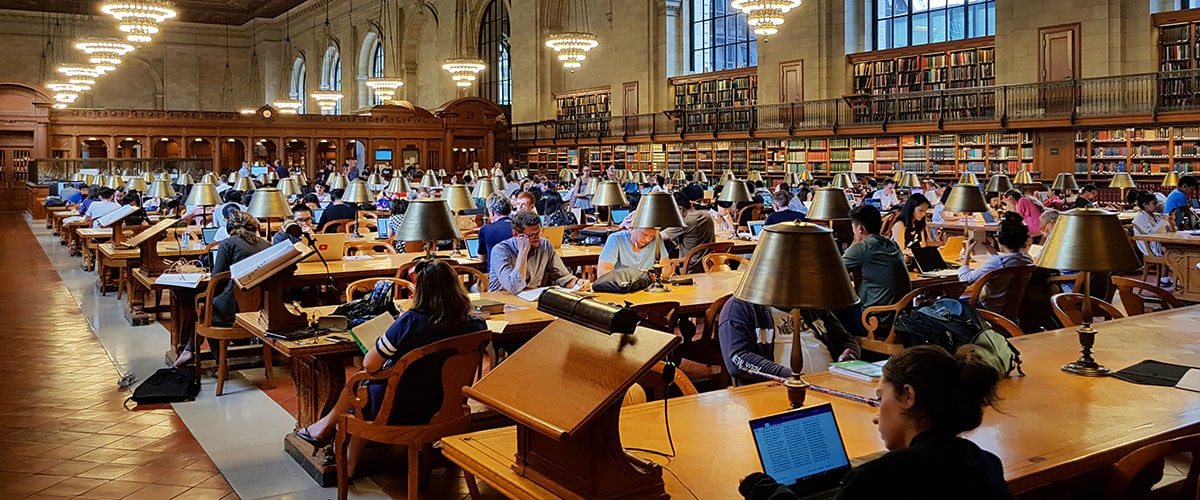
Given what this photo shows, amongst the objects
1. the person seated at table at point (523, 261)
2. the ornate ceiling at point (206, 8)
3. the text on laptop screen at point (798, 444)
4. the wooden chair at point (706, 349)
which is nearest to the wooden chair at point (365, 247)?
the person seated at table at point (523, 261)

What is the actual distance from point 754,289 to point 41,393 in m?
4.70

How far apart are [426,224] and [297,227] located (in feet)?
5.95

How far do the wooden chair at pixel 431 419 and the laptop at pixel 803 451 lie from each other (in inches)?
63.9

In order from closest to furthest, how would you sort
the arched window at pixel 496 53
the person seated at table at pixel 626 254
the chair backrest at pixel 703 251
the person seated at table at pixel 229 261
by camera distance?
1. the person seated at table at pixel 229 261
2. the person seated at table at pixel 626 254
3. the chair backrest at pixel 703 251
4. the arched window at pixel 496 53

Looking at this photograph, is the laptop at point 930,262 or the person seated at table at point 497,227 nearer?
the laptop at point 930,262

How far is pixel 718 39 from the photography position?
21969 millimetres

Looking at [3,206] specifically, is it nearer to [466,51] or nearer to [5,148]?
[5,148]

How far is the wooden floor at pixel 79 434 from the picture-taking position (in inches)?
157

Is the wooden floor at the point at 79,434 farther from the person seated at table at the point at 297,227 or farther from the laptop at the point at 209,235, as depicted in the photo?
the person seated at table at the point at 297,227

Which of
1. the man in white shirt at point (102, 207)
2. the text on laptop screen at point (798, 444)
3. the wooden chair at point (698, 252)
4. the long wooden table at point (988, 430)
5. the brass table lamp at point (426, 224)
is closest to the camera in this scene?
the text on laptop screen at point (798, 444)

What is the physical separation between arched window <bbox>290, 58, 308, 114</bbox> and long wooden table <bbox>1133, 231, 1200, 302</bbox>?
108 feet

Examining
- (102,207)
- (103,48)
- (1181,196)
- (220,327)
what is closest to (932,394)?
(220,327)

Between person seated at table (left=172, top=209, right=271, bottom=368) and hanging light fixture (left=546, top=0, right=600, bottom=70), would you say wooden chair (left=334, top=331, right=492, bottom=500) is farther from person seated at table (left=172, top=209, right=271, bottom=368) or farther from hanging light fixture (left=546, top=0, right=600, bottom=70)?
hanging light fixture (left=546, top=0, right=600, bottom=70)

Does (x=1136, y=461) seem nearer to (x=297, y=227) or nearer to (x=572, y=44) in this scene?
(x=297, y=227)
